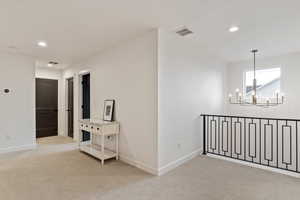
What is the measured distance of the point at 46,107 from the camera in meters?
6.00

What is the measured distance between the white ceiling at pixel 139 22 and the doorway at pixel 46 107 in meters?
2.10

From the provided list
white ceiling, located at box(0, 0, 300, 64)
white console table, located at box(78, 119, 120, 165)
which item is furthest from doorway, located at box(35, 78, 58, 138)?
white console table, located at box(78, 119, 120, 165)

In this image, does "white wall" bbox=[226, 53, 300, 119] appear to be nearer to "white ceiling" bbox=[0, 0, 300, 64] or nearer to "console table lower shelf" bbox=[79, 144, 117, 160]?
"white ceiling" bbox=[0, 0, 300, 64]

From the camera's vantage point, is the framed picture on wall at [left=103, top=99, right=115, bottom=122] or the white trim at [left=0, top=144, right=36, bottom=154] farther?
the white trim at [left=0, top=144, right=36, bottom=154]

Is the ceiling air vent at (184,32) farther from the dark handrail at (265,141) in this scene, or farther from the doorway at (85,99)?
the doorway at (85,99)

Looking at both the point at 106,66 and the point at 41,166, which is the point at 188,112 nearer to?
the point at 106,66

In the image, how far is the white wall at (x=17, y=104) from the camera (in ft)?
13.8

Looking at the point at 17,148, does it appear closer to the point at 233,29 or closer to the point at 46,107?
the point at 46,107

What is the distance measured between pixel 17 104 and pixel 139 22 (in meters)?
3.95

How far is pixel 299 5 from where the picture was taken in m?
2.21

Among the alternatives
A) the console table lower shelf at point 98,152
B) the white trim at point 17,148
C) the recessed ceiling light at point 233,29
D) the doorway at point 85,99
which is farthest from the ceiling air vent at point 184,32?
the white trim at point 17,148

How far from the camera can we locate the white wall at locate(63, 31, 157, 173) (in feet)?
9.84

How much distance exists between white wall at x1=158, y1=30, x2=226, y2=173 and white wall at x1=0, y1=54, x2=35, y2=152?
382 cm

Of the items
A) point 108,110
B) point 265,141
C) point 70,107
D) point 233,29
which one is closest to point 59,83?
point 70,107
